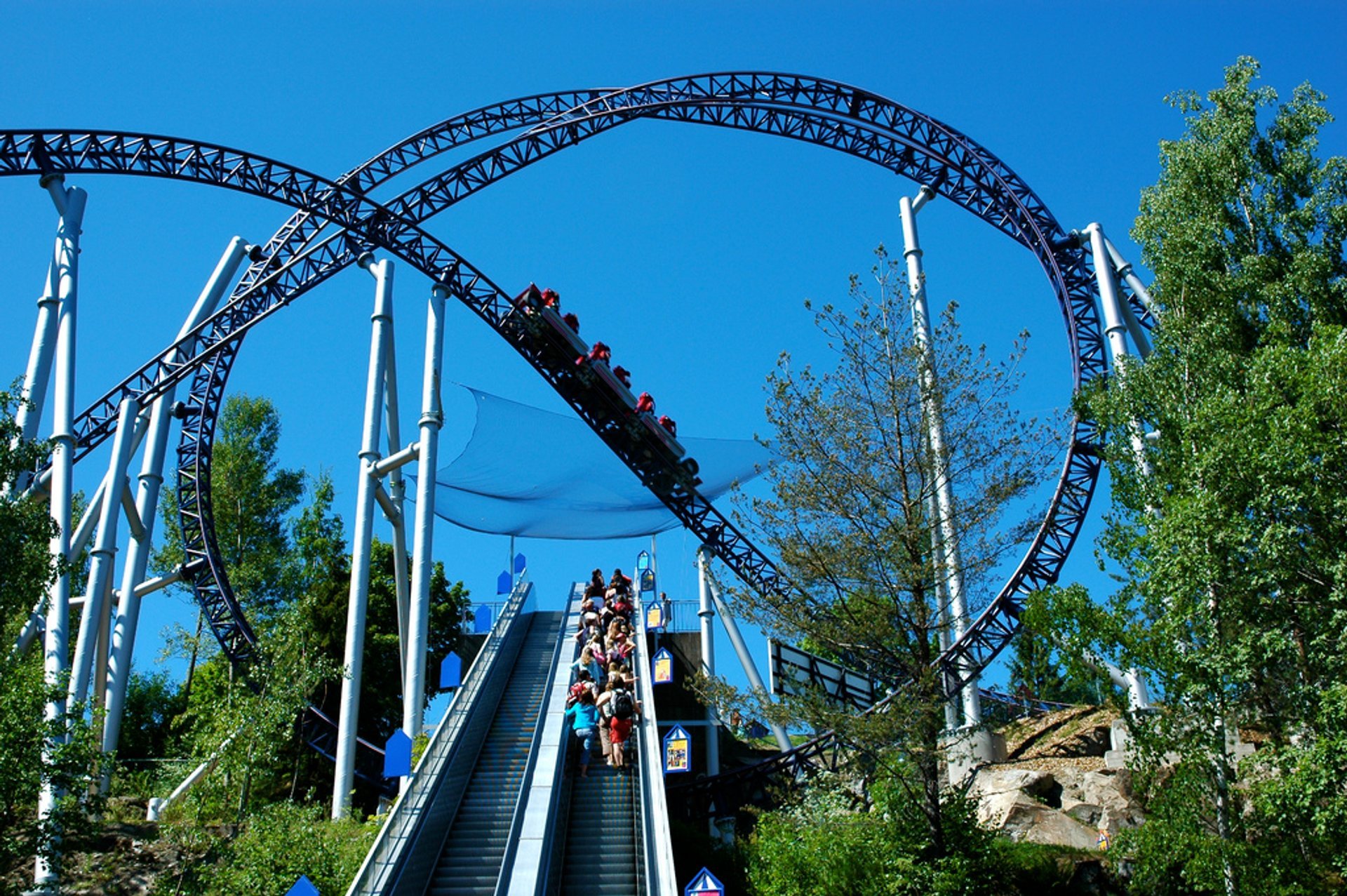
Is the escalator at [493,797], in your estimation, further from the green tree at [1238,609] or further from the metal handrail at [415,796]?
the green tree at [1238,609]

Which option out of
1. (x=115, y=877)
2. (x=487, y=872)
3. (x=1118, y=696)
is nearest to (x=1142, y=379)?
(x=1118, y=696)

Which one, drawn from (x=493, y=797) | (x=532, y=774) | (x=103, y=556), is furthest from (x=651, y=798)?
(x=103, y=556)

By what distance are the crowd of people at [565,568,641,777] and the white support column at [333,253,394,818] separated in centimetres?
329

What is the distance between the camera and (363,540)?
17.0 m

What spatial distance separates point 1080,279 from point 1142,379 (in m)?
8.12

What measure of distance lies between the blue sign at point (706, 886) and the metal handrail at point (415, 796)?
2.61 metres

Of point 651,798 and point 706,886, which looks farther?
point 651,798

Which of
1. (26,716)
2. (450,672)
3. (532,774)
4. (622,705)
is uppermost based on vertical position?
(450,672)

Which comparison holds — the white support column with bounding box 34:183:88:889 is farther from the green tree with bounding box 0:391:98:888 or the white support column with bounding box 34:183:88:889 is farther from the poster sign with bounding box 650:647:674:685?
the poster sign with bounding box 650:647:674:685

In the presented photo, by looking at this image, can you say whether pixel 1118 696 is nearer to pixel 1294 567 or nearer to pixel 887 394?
pixel 1294 567

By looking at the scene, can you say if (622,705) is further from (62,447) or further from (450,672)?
(62,447)

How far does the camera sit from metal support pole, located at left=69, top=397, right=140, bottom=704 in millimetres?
14031

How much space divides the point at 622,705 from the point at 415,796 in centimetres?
283

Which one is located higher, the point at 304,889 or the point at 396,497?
the point at 396,497
